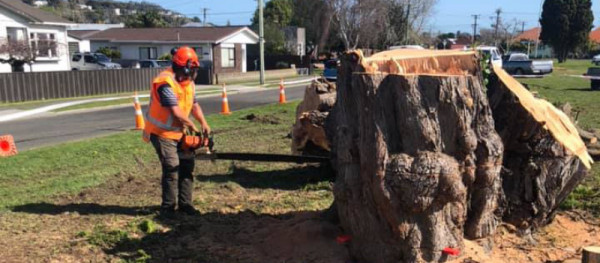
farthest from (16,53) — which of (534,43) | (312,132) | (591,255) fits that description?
(534,43)

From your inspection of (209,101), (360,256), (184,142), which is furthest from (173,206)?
(209,101)

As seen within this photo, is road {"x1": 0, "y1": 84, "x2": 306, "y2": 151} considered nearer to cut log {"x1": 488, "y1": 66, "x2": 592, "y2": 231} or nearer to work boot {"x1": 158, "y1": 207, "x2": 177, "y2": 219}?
work boot {"x1": 158, "y1": 207, "x2": 177, "y2": 219}

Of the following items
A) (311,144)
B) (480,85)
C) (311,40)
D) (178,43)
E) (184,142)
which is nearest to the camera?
(480,85)

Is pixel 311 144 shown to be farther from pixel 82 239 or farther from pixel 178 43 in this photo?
pixel 178 43

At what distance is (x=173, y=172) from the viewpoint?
559cm

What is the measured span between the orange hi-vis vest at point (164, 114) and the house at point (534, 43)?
80519mm

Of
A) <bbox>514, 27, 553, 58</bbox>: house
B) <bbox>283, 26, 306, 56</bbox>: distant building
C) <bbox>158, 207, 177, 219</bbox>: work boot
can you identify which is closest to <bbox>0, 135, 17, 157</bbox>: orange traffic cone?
<bbox>158, 207, 177, 219</bbox>: work boot

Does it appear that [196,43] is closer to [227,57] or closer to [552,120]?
[227,57]

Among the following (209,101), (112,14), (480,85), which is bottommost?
(209,101)

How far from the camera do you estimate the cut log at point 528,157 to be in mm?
4398

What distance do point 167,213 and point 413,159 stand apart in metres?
2.92

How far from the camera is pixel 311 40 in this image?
66812mm

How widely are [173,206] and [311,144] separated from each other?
235cm

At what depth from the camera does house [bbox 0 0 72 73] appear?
28375mm
